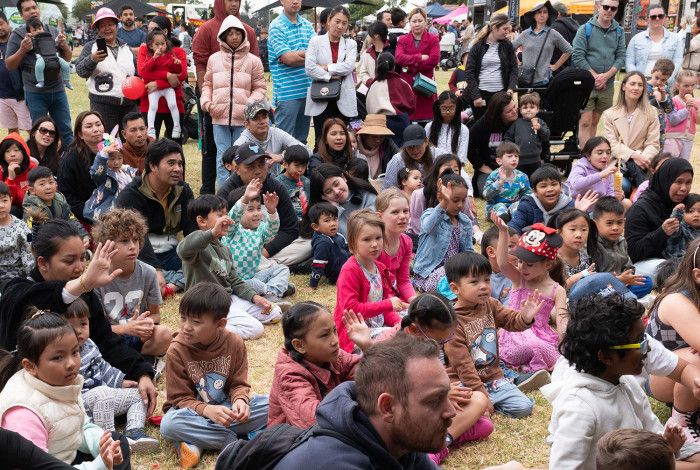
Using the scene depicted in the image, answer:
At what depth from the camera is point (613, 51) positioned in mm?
10070

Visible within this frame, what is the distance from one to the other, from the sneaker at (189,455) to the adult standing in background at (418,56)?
20.2 ft

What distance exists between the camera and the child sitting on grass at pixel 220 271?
16.8ft

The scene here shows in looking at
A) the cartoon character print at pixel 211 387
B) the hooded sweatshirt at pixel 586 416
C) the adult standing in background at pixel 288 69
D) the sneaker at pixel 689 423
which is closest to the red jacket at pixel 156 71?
the adult standing in background at pixel 288 69

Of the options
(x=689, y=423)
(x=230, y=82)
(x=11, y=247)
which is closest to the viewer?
(x=689, y=423)

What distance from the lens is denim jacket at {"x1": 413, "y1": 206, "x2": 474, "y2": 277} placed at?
5.97 metres

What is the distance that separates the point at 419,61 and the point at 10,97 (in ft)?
15.1

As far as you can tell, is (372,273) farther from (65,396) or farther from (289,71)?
(289,71)

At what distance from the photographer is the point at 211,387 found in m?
3.94

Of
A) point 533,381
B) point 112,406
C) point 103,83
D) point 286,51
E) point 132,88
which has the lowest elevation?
point 533,381

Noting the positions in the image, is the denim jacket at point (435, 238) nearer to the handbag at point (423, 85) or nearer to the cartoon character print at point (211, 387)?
the cartoon character print at point (211, 387)

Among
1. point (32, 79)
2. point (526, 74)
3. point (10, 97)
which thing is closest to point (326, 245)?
point (32, 79)

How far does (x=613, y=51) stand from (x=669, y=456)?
27.7 feet

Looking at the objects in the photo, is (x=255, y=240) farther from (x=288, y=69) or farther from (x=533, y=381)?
(x=288, y=69)

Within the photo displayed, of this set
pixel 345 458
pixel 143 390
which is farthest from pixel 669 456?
pixel 143 390
